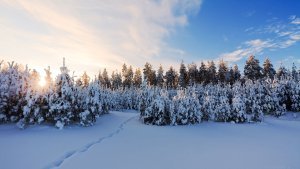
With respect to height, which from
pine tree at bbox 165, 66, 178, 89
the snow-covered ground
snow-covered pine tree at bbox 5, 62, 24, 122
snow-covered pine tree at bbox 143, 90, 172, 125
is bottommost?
the snow-covered ground

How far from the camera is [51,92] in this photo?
9.98m

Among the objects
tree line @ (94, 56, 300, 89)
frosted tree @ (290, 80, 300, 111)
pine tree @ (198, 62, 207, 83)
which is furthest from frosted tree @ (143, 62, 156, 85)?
frosted tree @ (290, 80, 300, 111)

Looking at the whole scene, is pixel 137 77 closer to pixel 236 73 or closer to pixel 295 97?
pixel 236 73

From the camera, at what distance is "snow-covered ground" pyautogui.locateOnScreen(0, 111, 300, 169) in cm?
596

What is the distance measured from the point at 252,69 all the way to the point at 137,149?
177 feet

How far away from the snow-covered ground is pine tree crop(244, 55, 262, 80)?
48594mm

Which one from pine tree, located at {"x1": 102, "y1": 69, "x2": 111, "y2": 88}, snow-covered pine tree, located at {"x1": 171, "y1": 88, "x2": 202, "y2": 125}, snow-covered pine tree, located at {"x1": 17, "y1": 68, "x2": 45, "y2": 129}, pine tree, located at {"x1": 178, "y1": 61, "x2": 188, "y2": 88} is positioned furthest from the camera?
pine tree, located at {"x1": 102, "y1": 69, "x2": 111, "y2": 88}

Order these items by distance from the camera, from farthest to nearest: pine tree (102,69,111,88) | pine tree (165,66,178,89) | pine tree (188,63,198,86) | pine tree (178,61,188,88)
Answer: pine tree (102,69,111,88), pine tree (165,66,178,89), pine tree (188,63,198,86), pine tree (178,61,188,88)

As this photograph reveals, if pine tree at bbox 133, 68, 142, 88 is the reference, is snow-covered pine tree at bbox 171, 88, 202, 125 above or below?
below

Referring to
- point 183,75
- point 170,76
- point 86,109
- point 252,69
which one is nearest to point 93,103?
point 86,109

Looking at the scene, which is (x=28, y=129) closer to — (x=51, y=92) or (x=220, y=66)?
(x=51, y=92)

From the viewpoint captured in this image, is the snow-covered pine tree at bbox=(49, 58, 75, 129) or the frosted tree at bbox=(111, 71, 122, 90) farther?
the frosted tree at bbox=(111, 71, 122, 90)

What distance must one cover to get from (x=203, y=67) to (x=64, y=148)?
59.2 m

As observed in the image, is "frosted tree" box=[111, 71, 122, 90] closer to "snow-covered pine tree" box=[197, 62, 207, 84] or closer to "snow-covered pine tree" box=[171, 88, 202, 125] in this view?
"snow-covered pine tree" box=[197, 62, 207, 84]
